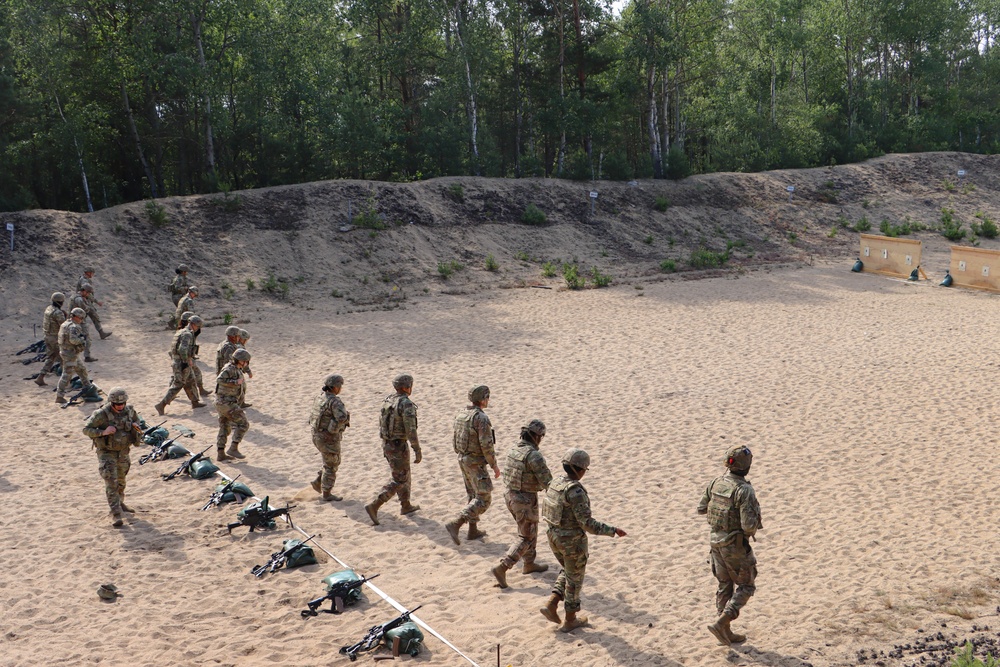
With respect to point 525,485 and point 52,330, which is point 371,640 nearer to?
point 525,485

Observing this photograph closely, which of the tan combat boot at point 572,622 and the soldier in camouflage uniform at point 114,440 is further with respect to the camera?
the soldier in camouflage uniform at point 114,440

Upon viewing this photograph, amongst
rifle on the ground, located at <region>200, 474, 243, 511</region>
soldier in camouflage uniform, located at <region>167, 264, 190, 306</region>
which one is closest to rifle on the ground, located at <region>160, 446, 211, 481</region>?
rifle on the ground, located at <region>200, 474, 243, 511</region>

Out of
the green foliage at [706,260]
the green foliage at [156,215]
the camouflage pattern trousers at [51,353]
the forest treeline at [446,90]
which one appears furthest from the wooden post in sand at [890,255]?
the camouflage pattern trousers at [51,353]

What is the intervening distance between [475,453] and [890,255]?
2384 cm

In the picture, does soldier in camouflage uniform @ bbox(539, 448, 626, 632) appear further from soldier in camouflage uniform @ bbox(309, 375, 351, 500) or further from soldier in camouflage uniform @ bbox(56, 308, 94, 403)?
soldier in camouflage uniform @ bbox(56, 308, 94, 403)

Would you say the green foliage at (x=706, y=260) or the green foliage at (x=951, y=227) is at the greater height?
the green foliage at (x=951, y=227)

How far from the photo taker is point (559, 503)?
7754mm

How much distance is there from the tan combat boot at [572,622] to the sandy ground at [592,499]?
0.50 ft

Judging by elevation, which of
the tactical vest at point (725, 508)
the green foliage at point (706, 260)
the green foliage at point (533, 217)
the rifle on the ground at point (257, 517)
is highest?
the green foliage at point (533, 217)

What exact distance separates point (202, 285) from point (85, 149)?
7.47 m

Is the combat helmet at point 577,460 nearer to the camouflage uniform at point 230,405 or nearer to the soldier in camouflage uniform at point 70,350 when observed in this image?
the camouflage uniform at point 230,405

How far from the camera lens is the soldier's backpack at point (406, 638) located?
764 centimetres

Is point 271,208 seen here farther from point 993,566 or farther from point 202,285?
point 993,566

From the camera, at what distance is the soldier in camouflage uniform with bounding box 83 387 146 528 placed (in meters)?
10.4
